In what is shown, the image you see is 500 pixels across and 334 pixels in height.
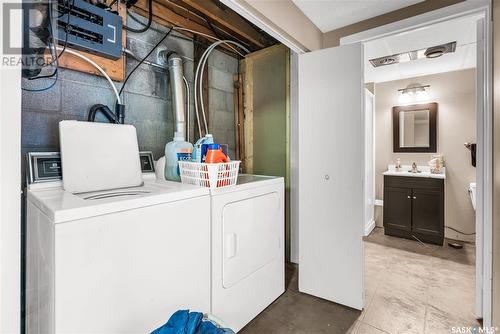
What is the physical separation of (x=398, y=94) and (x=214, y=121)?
2.97 metres

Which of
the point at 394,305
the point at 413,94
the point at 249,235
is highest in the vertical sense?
the point at 413,94

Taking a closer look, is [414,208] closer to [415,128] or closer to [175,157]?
[415,128]

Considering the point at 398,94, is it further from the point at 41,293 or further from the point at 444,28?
the point at 41,293

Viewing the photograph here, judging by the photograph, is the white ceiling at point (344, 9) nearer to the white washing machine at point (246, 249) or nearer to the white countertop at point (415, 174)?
the white washing machine at point (246, 249)

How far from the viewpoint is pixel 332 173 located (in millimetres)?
1959

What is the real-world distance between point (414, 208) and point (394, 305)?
186 centimetres

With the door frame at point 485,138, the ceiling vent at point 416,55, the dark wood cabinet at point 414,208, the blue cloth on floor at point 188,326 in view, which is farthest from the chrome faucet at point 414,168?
the blue cloth on floor at point 188,326

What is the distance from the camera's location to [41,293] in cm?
99

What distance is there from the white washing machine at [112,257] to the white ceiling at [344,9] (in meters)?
1.60

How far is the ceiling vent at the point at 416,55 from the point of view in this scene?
2.53m

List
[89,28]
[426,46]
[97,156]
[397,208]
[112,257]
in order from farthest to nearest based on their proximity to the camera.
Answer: [397,208] < [426,46] < [89,28] < [97,156] < [112,257]

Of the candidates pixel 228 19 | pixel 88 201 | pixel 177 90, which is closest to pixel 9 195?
pixel 88 201

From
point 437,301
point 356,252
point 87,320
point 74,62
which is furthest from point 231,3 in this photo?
point 437,301

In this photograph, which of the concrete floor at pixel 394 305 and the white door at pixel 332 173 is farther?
the white door at pixel 332 173
